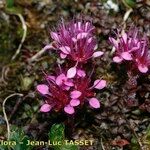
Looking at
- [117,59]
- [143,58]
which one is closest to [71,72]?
[117,59]

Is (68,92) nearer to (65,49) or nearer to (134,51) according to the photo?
(65,49)

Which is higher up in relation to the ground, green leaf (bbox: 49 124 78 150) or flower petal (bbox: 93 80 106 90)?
flower petal (bbox: 93 80 106 90)

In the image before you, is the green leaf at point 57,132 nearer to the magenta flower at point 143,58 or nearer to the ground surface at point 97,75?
the ground surface at point 97,75

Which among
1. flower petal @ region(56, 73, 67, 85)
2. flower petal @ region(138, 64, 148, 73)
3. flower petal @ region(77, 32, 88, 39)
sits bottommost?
flower petal @ region(56, 73, 67, 85)

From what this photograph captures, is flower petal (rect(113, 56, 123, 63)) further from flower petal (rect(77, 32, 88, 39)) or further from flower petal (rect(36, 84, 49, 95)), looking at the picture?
flower petal (rect(36, 84, 49, 95))

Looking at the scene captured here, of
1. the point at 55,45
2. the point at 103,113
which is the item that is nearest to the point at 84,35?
the point at 55,45

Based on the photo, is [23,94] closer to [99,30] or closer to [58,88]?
[58,88]

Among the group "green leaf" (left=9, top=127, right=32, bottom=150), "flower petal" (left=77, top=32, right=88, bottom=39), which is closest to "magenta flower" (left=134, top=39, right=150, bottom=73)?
"flower petal" (left=77, top=32, right=88, bottom=39)
